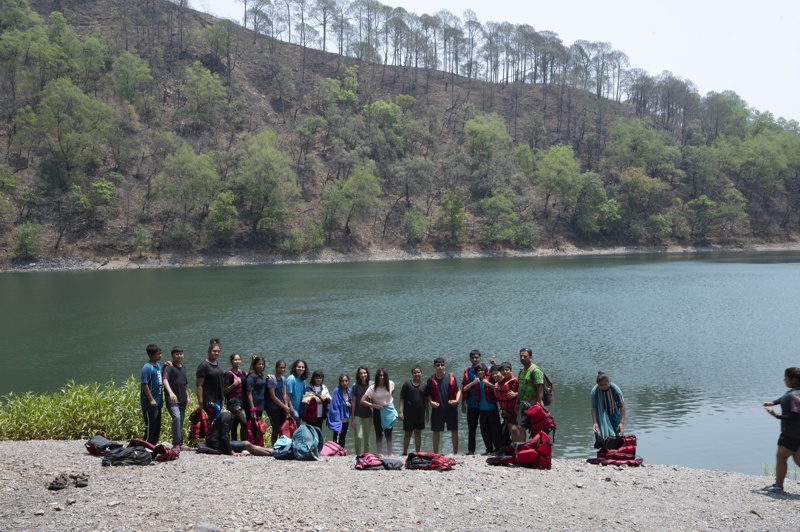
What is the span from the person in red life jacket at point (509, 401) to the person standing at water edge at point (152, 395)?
5.25 metres

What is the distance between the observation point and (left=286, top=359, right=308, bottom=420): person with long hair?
390 inches

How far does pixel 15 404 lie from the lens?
11.9 meters

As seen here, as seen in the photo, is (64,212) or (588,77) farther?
(588,77)

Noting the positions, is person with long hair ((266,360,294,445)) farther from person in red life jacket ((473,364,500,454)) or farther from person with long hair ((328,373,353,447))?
person in red life jacket ((473,364,500,454))

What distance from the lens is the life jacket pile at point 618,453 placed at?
29.7ft

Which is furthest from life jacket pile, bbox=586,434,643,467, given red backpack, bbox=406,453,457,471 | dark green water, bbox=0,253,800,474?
dark green water, bbox=0,253,800,474

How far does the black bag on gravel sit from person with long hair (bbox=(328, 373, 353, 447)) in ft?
9.54

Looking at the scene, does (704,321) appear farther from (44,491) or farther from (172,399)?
(44,491)

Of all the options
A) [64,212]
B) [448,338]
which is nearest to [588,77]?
Answer: [64,212]

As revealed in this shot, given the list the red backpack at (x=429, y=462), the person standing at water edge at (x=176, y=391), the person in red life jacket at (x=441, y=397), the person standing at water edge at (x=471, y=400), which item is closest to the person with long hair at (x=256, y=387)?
the person standing at water edge at (x=176, y=391)

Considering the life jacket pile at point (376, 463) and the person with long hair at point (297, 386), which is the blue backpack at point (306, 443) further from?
the life jacket pile at point (376, 463)

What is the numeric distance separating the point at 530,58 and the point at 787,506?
120m

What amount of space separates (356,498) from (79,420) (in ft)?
22.6

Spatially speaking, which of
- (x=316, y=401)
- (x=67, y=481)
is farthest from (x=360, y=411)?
(x=67, y=481)
